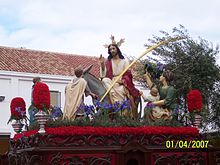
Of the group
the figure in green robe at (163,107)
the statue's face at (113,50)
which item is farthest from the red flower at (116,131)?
the statue's face at (113,50)

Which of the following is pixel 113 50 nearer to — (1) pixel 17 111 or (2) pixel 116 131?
(2) pixel 116 131

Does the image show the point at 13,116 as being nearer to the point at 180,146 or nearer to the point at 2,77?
the point at 180,146

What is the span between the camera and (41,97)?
9.09 meters

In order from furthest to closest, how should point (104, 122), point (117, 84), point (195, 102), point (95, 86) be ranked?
point (117, 84) < point (95, 86) < point (195, 102) < point (104, 122)

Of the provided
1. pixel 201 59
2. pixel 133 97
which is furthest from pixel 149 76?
pixel 201 59

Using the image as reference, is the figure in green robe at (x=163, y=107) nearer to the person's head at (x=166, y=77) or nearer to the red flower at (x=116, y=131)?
the person's head at (x=166, y=77)

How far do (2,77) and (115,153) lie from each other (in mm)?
12718

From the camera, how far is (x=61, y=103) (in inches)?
855

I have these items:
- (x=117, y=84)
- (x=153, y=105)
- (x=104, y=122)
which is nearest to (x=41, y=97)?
(x=104, y=122)

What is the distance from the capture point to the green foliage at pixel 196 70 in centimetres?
1555
